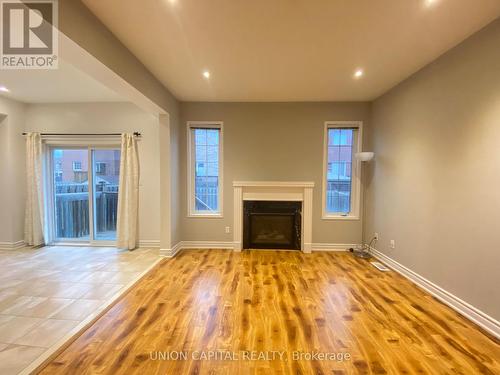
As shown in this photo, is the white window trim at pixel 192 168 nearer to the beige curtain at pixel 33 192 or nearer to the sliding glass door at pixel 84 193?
the sliding glass door at pixel 84 193

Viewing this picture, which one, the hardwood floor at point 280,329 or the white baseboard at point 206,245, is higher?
the white baseboard at point 206,245

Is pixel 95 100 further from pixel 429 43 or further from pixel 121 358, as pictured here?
pixel 429 43

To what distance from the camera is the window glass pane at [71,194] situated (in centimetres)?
432

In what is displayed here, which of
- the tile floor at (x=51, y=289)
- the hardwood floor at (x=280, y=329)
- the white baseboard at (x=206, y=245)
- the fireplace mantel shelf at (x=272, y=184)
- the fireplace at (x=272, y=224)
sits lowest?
the hardwood floor at (x=280, y=329)

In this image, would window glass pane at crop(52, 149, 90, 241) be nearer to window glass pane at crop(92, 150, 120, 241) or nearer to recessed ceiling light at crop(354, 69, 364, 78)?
window glass pane at crop(92, 150, 120, 241)

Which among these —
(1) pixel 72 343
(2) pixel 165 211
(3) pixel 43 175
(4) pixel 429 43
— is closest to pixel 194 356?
(1) pixel 72 343

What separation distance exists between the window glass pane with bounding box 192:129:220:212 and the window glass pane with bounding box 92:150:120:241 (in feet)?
4.86

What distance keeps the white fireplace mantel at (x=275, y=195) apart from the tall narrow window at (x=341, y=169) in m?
0.36

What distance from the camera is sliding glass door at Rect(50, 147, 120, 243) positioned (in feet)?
14.0

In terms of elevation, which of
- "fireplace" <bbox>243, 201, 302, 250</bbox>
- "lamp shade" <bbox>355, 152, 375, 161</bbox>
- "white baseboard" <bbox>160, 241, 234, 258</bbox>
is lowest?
"white baseboard" <bbox>160, 241, 234, 258</bbox>

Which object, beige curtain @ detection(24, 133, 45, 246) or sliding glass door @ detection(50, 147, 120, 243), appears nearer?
beige curtain @ detection(24, 133, 45, 246)

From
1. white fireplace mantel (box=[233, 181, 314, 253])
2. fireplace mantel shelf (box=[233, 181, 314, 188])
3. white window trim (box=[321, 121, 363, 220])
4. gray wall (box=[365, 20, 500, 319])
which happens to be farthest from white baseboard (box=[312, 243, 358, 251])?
fireplace mantel shelf (box=[233, 181, 314, 188])

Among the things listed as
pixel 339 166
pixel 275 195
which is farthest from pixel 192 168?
pixel 339 166

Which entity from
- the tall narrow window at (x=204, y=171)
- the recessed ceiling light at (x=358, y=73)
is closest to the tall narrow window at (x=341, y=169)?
the recessed ceiling light at (x=358, y=73)
